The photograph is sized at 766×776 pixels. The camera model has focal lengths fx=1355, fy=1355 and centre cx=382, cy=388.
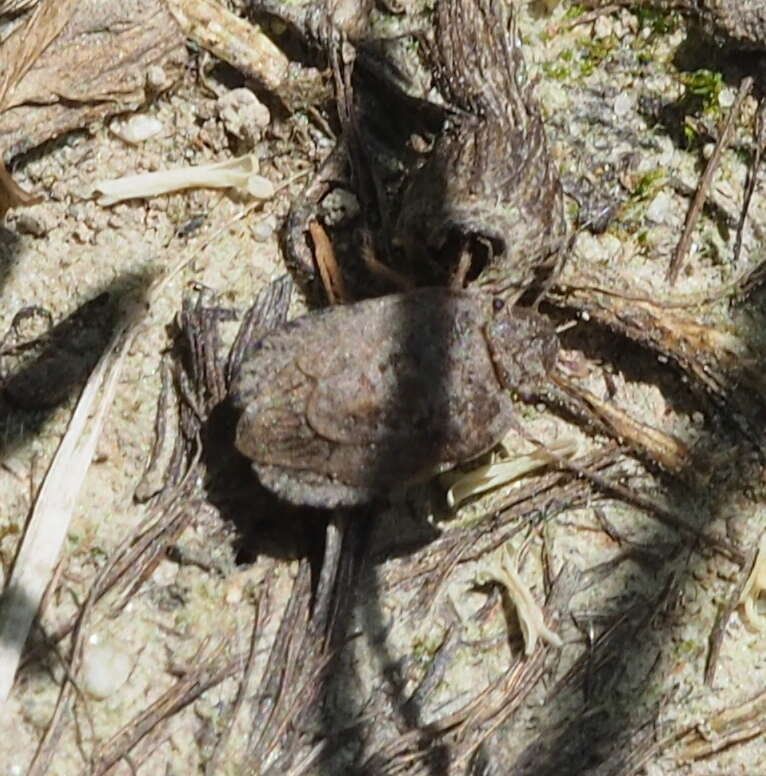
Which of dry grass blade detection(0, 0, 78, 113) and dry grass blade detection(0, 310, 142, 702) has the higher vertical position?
dry grass blade detection(0, 0, 78, 113)

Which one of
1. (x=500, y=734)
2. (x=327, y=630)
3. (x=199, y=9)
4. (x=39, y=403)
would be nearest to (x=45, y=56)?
(x=199, y=9)

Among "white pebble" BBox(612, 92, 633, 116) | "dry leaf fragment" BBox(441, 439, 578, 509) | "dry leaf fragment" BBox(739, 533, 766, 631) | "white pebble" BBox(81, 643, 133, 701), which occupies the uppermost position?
"white pebble" BBox(612, 92, 633, 116)

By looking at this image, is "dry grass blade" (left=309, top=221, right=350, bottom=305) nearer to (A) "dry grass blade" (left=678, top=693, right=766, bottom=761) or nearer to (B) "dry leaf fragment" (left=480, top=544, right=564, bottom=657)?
(B) "dry leaf fragment" (left=480, top=544, right=564, bottom=657)

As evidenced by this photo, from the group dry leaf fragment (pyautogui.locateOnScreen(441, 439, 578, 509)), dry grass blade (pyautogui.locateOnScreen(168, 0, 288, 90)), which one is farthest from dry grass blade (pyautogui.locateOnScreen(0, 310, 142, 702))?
dry leaf fragment (pyautogui.locateOnScreen(441, 439, 578, 509))

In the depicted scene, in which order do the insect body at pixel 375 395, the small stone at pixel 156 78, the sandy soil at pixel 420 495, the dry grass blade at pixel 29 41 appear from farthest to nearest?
the small stone at pixel 156 78 < the dry grass blade at pixel 29 41 < the sandy soil at pixel 420 495 < the insect body at pixel 375 395

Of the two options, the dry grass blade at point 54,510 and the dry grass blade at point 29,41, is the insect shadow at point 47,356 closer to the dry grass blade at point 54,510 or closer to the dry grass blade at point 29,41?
the dry grass blade at point 54,510

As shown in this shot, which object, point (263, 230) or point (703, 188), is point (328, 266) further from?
point (703, 188)

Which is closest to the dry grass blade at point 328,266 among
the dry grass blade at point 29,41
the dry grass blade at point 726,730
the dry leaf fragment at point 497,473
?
the dry leaf fragment at point 497,473

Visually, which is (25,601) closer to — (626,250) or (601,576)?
(601,576)
